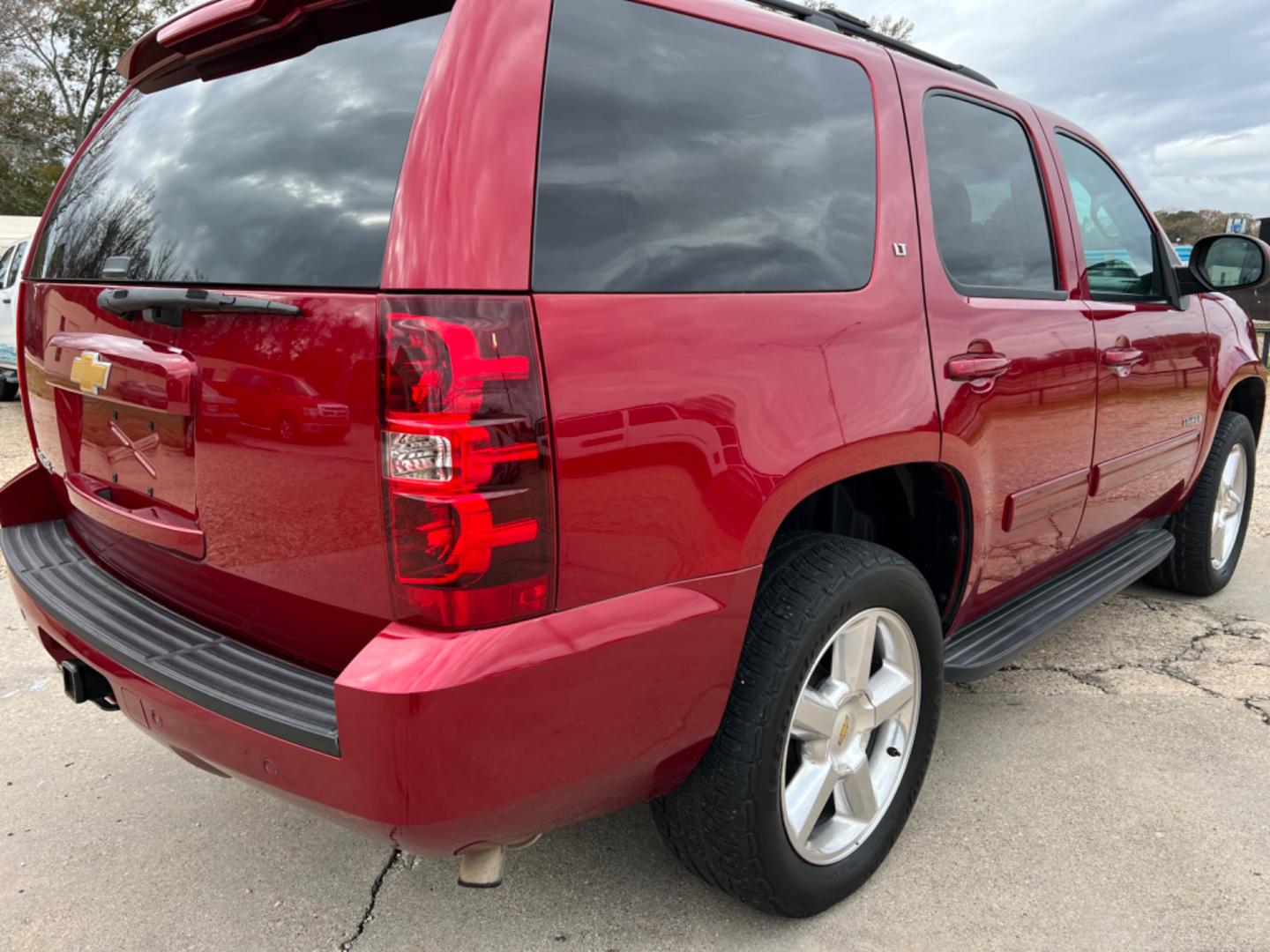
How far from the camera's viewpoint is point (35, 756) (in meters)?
2.85

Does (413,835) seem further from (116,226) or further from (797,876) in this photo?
(116,226)

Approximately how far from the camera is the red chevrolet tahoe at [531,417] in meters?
1.48

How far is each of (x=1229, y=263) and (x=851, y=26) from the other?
205 cm

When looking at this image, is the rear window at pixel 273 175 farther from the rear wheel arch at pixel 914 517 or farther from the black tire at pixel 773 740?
the rear wheel arch at pixel 914 517

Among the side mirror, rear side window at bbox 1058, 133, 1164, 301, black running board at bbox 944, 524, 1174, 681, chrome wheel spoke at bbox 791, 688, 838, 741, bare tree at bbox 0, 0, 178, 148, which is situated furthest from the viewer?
bare tree at bbox 0, 0, 178, 148

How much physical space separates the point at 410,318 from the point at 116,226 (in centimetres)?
99

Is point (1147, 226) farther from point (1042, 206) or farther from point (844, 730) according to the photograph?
point (844, 730)

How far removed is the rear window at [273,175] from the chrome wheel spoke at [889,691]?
1.43 meters

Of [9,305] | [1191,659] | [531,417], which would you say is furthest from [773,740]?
[9,305]

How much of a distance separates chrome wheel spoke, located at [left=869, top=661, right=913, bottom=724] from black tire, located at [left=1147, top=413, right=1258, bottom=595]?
8.22ft

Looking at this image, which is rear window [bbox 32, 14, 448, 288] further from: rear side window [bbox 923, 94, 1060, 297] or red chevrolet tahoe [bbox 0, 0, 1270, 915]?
rear side window [bbox 923, 94, 1060, 297]

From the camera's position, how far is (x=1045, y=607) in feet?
9.66

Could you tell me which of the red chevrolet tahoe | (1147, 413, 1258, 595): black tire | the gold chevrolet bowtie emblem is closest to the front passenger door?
(1147, 413, 1258, 595): black tire

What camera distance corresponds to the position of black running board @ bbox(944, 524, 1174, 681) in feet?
8.38
